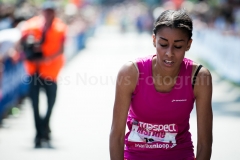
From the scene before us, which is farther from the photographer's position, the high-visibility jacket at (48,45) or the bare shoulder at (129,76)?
the high-visibility jacket at (48,45)

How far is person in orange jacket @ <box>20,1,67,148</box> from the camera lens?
8219 mm

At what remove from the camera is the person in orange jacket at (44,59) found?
8.22m

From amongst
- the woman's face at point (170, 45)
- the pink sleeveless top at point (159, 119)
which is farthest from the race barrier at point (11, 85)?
the woman's face at point (170, 45)

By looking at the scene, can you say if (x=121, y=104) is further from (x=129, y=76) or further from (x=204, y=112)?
(x=204, y=112)

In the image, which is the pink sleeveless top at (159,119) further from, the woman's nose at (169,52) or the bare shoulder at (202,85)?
the woman's nose at (169,52)

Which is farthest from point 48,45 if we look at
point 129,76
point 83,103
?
point 129,76

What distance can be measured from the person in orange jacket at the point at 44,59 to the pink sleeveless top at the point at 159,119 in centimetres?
472

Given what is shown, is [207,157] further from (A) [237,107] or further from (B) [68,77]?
(B) [68,77]

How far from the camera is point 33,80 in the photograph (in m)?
8.19

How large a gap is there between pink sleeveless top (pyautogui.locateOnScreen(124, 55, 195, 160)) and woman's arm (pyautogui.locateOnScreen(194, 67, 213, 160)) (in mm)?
55

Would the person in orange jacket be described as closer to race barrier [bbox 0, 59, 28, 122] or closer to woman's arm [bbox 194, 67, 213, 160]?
race barrier [bbox 0, 59, 28, 122]

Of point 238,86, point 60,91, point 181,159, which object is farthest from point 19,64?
point 181,159

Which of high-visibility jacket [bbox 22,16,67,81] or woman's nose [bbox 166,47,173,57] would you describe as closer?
woman's nose [bbox 166,47,173,57]

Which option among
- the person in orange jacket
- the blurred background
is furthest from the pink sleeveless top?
the person in orange jacket
